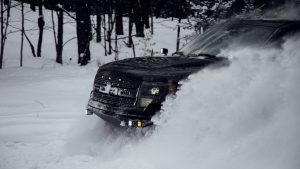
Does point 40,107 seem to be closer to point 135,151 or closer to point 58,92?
point 58,92

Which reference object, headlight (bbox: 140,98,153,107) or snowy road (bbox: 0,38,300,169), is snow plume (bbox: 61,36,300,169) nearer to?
snowy road (bbox: 0,38,300,169)

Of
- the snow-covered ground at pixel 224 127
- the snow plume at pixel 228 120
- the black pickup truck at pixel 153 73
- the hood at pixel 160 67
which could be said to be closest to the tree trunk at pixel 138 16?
the black pickup truck at pixel 153 73

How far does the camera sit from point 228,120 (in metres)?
4.17

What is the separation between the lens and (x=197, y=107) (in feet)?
13.8

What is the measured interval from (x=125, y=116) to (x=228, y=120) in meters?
1.20

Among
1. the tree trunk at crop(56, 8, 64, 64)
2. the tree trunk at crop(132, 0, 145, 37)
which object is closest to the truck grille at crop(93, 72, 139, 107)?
the tree trunk at crop(56, 8, 64, 64)

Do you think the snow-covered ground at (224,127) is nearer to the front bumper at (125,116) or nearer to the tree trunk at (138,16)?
the front bumper at (125,116)

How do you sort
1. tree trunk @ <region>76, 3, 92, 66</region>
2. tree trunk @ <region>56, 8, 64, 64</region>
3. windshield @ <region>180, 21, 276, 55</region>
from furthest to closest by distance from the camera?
1. tree trunk @ <region>56, 8, 64, 64</region>
2. tree trunk @ <region>76, 3, 92, 66</region>
3. windshield @ <region>180, 21, 276, 55</region>

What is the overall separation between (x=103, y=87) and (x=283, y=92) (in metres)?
2.24

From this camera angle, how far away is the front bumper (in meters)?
4.19

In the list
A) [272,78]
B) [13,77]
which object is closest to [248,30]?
[272,78]

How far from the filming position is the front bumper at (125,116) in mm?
4191

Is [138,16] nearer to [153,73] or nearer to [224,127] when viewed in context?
[153,73]

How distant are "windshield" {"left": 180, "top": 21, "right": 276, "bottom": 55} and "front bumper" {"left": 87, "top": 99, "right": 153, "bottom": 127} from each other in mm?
1523
